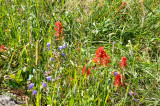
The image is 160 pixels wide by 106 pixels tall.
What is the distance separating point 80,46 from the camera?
2.06 meters

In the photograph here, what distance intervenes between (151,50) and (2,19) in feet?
5.85

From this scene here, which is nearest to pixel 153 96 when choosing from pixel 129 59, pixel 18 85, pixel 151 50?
pixel 129 59

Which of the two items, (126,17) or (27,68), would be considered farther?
(126,17)

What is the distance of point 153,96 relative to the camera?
156 cm

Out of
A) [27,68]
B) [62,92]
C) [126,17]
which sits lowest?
[62,92]

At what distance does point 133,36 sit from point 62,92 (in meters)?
1.29

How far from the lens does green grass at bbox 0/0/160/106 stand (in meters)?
1.53

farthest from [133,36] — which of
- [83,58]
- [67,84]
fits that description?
[67,84]

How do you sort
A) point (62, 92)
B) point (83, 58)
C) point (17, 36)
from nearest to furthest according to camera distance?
1. point (62, 92)
2. point (83, 58)
3. point (17, 36)

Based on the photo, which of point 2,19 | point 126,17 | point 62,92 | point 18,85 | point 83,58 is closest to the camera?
point 62,92

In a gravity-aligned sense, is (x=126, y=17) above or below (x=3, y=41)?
above

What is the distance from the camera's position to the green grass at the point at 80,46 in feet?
5.00

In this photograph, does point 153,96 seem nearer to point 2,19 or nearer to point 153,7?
point 153,7

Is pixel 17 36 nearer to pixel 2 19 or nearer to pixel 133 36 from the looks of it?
pixel 2 19
